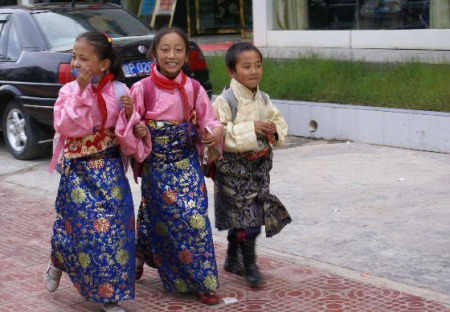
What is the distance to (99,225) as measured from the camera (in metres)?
4.66

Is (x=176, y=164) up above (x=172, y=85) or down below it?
below

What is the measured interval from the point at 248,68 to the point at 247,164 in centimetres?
55

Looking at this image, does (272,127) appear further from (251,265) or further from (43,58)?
(43,58)

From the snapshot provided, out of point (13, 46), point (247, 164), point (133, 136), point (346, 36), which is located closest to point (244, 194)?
point (247, 164)

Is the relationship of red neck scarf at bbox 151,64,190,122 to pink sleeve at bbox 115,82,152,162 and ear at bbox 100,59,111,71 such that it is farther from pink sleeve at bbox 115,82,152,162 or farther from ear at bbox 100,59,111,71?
ear at bbox 100,59,111,71

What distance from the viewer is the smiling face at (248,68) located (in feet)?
16.7

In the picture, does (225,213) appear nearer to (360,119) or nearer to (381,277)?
(381,277)

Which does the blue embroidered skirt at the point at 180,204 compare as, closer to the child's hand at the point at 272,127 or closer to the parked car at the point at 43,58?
the child's hand at the point at 272,127

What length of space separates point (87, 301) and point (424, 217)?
9.00 ft

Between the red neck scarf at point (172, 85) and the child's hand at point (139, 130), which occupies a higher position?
the red neck scarf at point (172, 85)

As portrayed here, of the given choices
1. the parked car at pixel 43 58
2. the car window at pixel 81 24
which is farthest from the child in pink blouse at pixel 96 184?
the car window at pixel 81 24

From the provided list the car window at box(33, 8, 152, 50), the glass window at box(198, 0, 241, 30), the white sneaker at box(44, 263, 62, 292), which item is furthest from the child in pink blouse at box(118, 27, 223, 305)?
the glass window at box(198, 0, 241, 30)

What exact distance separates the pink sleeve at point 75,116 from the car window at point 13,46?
202 inches

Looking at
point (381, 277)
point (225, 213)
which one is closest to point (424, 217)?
point (381, 277)
